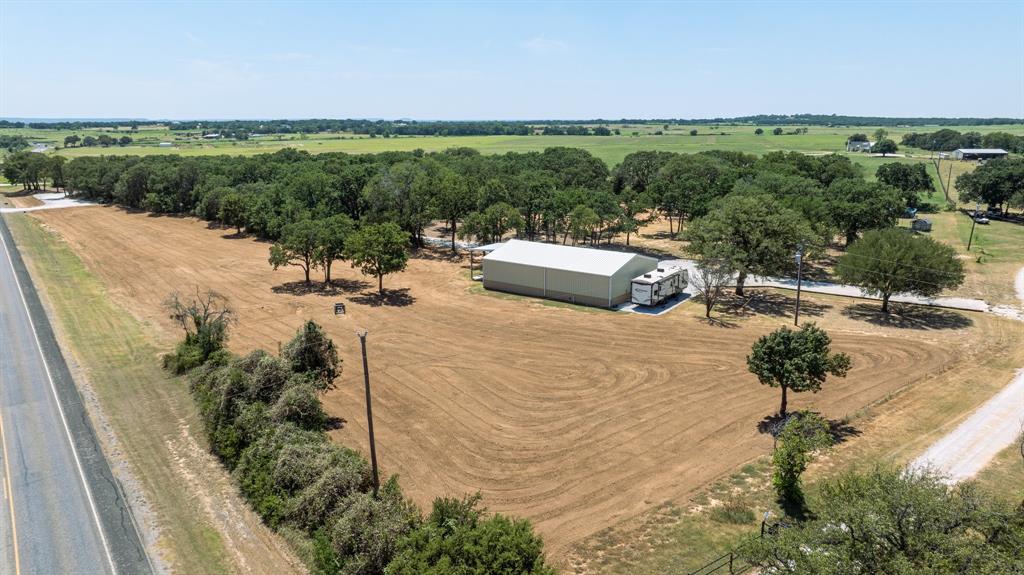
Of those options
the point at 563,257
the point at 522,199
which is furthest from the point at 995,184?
the point at 563,257

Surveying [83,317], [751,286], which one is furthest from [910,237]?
[83,317]

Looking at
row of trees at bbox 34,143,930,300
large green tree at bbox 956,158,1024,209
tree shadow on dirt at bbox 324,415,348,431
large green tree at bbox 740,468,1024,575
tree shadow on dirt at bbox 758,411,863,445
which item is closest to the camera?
large green tree at bbox 740,468,1024,575

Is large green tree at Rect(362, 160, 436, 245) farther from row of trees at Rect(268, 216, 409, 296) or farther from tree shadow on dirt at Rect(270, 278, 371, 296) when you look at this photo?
tree shadow on dirt at Rect(270, 278, 371, 296)

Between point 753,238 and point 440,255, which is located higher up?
point 753,238

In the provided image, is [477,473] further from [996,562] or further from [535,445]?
[996,562]

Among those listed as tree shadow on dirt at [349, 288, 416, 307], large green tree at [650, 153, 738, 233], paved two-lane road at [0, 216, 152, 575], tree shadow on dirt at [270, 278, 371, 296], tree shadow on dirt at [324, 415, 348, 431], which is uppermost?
large green tree at [650, 153, 738, 233]

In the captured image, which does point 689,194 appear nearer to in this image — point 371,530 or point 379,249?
point 379,249

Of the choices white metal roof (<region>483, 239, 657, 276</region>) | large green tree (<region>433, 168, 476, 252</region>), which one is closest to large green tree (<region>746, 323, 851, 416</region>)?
white metal roof (<region>483, 239, 657, 276</region>)

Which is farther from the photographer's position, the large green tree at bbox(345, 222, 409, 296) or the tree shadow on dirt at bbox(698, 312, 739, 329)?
the large green tree at bbox(345, 222, 409, 296)
